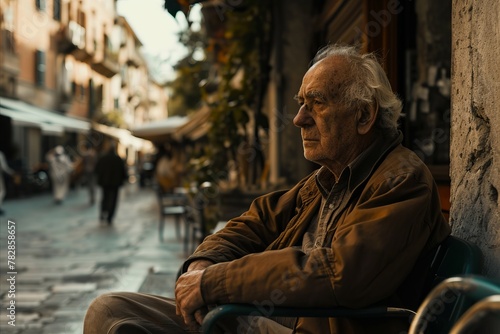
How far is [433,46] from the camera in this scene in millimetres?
4855

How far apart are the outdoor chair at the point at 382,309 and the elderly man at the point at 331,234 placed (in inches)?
1.0

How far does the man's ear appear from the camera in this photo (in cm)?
233

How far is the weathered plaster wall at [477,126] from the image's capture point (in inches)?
86.0

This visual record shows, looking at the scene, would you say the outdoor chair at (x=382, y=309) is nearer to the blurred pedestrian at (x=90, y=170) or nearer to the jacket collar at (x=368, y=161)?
the jacket collar at (x=368, y=161)

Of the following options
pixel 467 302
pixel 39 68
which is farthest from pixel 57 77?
pixel 467 302

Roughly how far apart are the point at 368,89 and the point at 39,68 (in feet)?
97.3

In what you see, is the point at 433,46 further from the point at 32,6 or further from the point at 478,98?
the point at 32,6

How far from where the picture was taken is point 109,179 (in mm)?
14562

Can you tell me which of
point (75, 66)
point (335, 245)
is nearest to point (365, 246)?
point (335, 245)

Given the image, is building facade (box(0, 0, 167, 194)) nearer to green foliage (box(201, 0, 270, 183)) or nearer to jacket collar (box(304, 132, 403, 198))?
green foliage (box(201, 0, 270, 183))

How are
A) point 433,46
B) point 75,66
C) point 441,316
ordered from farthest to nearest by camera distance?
point 75,66 → point 433,46 → point 441,316

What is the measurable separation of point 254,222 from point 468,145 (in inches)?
Result: 32.7

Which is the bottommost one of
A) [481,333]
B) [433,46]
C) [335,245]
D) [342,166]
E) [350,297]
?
[481,333]

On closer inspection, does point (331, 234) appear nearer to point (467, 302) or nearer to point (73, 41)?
point (467, 302)
